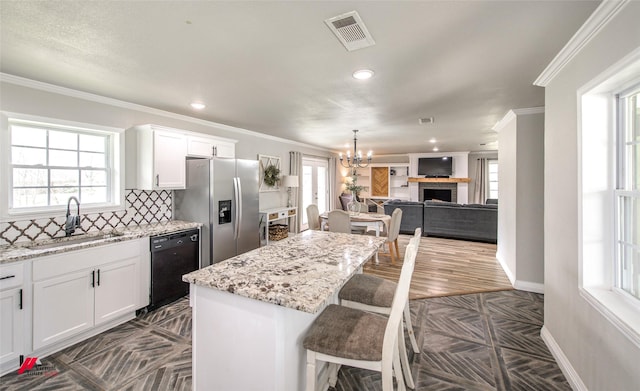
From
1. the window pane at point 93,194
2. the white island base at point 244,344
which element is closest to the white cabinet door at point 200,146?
the window pane at point 93,194

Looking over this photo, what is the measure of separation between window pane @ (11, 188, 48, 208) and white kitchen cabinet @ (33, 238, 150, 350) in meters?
0.82

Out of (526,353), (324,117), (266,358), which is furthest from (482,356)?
(324,117)

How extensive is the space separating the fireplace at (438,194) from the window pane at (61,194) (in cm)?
910

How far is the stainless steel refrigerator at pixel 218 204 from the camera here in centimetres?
360

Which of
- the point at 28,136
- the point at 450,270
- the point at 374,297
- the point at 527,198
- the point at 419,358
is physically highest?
the point at 28,136

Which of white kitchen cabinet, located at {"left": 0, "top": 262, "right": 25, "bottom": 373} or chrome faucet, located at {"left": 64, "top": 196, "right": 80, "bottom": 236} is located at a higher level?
chrome faucet, located at {"left": 64, "top": 196, "right": 80, "bottom": 236}

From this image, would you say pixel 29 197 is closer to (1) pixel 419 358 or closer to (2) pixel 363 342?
(2) pixel 363 342

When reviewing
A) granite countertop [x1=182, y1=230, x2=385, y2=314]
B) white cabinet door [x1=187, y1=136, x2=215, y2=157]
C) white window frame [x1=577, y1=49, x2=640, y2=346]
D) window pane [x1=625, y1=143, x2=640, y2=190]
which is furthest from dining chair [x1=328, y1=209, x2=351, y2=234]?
window pane [x1=625, y1=143, x2=640, y2=190]

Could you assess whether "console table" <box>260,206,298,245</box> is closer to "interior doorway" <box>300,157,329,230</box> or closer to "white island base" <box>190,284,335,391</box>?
"interior doorway" <box>300,157,329,230</box>

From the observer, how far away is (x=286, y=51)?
200cm

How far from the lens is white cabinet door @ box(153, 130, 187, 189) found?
3.30m

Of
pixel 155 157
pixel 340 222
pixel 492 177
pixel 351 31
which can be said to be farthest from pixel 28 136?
pixel 492 177

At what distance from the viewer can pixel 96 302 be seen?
259cm

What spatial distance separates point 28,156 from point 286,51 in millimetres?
2762
